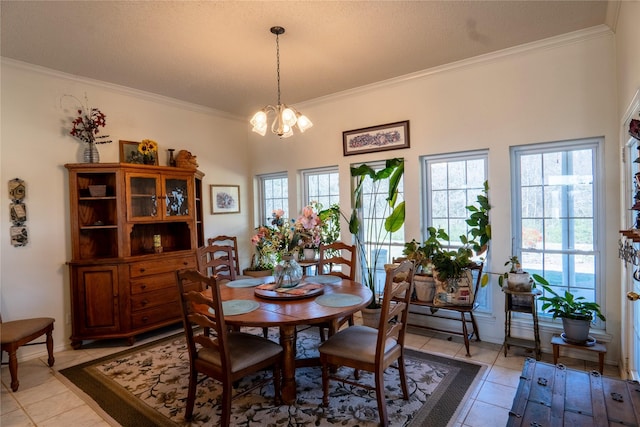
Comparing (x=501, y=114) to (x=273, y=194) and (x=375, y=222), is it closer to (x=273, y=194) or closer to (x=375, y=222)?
(x=375, y=222)

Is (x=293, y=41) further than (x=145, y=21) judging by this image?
Yes

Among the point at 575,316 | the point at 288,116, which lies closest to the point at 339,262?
the point at 288,116

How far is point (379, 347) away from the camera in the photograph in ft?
6.73

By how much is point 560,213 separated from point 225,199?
397cm

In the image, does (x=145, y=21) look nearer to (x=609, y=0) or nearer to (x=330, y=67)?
(x=330, y=67)

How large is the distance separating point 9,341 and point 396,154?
3835 millimetres

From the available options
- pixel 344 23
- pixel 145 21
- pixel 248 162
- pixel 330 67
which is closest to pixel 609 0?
pixel 344 23

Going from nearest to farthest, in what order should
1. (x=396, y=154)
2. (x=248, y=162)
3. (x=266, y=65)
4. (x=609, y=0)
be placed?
(x=609, y=0)
(x=266, y=65)
(x=396, y=154)
(x=248, y=162)

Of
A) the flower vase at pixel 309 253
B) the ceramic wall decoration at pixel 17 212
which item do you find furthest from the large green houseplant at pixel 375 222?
the ceramic wall decoration at pixel 17 212

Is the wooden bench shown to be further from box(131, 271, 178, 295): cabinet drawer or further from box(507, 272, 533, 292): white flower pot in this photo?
box(131, 271, 178, 295): cabinet drawer

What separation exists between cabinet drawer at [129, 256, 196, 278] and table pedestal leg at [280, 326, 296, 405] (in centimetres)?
205

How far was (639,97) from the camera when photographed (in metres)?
1.86

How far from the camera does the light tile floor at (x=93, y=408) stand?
2.25 metres

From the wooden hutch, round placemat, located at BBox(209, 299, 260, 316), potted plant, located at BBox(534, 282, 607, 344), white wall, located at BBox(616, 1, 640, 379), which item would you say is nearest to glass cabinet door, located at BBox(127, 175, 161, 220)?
the wooden hutch
